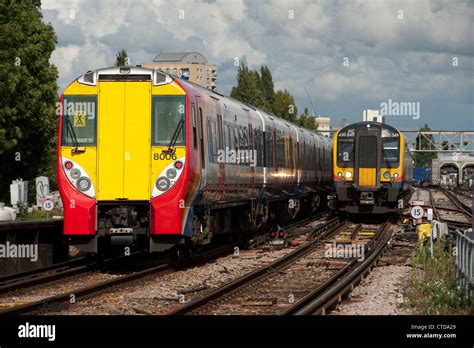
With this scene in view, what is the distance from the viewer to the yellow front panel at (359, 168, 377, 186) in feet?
104

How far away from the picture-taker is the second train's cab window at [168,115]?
54.6 ft

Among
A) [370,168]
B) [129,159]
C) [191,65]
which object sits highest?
[191,65]

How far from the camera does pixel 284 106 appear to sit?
108 m

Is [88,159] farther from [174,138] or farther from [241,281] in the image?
[241,281]

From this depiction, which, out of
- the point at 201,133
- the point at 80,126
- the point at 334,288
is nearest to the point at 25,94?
the point at 201,133

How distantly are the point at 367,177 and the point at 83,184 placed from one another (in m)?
16.9

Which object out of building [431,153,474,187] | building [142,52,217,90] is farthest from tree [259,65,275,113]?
building [142,52,217,90]

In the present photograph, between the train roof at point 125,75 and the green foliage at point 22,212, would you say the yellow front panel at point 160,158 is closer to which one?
the train roof at point 125,75

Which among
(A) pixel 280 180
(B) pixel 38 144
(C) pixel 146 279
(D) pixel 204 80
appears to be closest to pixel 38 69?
(B) pixel 38 144

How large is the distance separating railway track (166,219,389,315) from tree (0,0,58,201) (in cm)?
1793

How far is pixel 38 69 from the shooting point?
43.1 meters

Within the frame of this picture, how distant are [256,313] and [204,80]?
16397 cm

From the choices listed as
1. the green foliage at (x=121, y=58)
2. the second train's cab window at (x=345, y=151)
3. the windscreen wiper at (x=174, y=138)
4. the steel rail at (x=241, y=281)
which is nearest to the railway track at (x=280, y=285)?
the steel rail at (x=241, y=281)

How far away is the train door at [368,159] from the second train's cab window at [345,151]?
0.26 meters
